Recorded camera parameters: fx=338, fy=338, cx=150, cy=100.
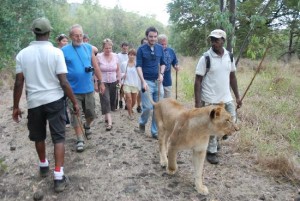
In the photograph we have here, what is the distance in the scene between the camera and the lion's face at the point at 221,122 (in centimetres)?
400

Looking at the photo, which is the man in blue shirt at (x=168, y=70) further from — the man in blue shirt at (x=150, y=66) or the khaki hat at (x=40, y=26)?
the khaki hat at (x=40, y=26)

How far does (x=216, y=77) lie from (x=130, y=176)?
184cm

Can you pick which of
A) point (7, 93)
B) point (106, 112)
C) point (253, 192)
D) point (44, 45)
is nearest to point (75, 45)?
point (44, 45)

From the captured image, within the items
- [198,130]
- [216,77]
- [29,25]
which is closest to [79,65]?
[216,77]

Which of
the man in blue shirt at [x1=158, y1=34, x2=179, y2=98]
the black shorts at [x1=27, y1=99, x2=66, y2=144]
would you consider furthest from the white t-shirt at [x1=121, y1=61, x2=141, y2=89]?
the black shorts at [x1=27, y1=99, x2=66, y2=144]

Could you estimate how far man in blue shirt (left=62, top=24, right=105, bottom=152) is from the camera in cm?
530

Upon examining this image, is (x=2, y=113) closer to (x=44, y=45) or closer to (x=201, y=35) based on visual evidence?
(x=44, y=45)

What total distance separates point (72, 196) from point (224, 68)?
105 inches

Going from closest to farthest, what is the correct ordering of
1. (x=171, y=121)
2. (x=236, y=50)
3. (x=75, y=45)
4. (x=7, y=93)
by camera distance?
1. (x=171, y=121)
2. (x=75, y=45)
3. (x=7, y=93)
4. (x=236, y=50)

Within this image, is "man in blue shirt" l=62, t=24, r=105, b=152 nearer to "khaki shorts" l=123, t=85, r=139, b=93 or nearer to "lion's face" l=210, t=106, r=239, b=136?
"khaki shorts" l=123, t=85, r=139, b=93

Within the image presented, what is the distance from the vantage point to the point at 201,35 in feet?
72.4

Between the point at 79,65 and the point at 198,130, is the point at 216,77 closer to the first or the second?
the point at 198,130

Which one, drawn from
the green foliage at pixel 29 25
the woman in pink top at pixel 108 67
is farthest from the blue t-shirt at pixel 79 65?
the green foliage at pixel 29 25

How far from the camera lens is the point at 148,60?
19.4 ft
